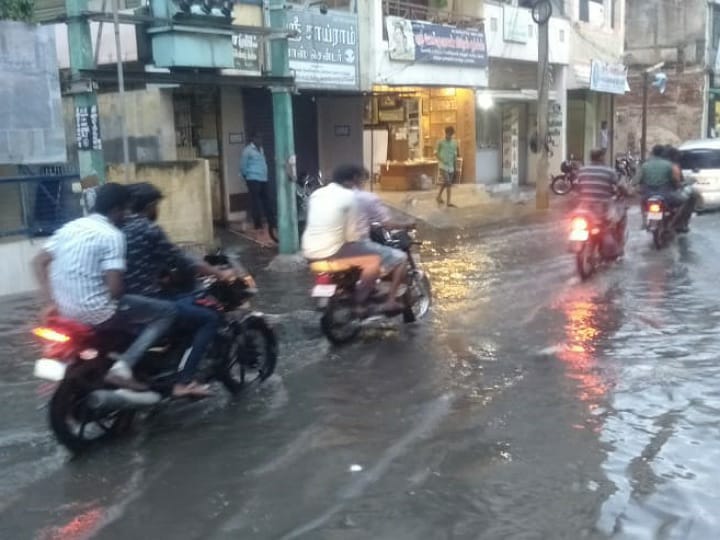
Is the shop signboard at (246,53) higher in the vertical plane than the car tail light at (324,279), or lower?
higher

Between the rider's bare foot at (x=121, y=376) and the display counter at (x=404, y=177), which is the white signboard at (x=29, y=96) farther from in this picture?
the display counter at (x=404, y=177)

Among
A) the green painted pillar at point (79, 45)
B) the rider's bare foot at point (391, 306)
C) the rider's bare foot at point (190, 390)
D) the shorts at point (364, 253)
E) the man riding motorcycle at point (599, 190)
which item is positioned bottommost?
the rider's bare foot at point (190, 390)

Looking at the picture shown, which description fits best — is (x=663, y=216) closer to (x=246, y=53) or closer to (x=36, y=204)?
(x=246, y=53)

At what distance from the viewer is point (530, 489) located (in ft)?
16.5

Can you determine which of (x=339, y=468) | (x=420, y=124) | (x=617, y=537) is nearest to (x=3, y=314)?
(x=339, y=468)

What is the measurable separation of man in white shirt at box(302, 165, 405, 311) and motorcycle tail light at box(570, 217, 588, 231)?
4.04 meters

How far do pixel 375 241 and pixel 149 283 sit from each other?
342 cm

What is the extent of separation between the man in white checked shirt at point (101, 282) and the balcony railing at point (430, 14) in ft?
52.4

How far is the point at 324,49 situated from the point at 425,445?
39.3 feet

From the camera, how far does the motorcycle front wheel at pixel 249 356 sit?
6898 mm

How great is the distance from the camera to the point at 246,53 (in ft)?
49.8

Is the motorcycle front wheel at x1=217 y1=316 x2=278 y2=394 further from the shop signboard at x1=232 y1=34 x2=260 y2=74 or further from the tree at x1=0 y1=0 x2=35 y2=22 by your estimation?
the shop signboard at x1=232 y1=34 x2=260 y2=74

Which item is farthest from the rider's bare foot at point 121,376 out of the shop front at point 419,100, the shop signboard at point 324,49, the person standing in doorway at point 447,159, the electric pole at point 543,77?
the electric pole at point 543,77

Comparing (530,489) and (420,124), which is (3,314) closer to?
→ (530,489)
